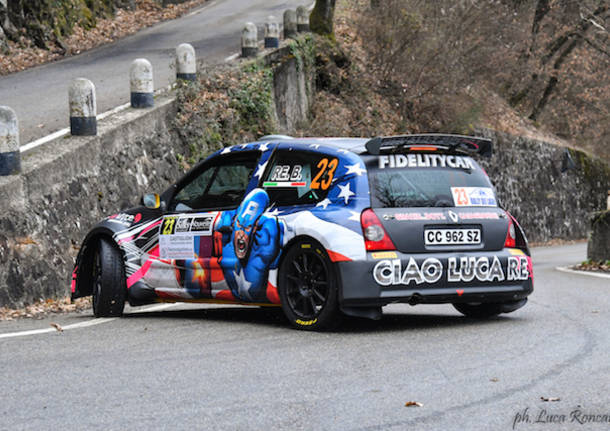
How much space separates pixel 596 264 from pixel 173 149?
7388 millimetres

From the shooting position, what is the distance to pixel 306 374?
5973 mm

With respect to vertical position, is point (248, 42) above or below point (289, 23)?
below

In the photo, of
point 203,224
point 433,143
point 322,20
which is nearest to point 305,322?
point 203,224

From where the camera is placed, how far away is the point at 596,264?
1691 centimetres

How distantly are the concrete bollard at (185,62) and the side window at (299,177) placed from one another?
890 cm

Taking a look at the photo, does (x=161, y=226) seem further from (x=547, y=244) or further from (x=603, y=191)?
(x=603, y=191)

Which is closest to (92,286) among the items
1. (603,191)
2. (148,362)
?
(148,362)

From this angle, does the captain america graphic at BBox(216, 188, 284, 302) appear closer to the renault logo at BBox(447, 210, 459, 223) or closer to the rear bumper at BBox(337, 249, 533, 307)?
the rear bumper at BBox(337, 249, 533, 307)

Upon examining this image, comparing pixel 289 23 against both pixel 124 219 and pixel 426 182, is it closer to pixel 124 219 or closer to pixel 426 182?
pixel 124 219

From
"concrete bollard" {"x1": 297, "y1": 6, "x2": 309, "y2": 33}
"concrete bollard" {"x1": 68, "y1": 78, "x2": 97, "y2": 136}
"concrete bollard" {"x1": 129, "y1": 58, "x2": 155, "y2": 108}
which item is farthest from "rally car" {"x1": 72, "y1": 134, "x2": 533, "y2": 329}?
"concrete bollard" {"x1": 297, "y1": 6, "x2": 309, "y2": 33}

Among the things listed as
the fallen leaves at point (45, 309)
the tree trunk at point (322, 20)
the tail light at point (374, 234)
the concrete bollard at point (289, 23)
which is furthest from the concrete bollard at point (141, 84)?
the tree trunk at point (322, 20)

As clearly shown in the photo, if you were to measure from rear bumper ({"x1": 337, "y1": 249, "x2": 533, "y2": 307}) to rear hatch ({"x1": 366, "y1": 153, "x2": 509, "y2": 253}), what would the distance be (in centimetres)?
10

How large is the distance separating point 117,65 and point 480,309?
14719mm

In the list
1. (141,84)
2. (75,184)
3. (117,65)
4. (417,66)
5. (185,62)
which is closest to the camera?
(75,184)
